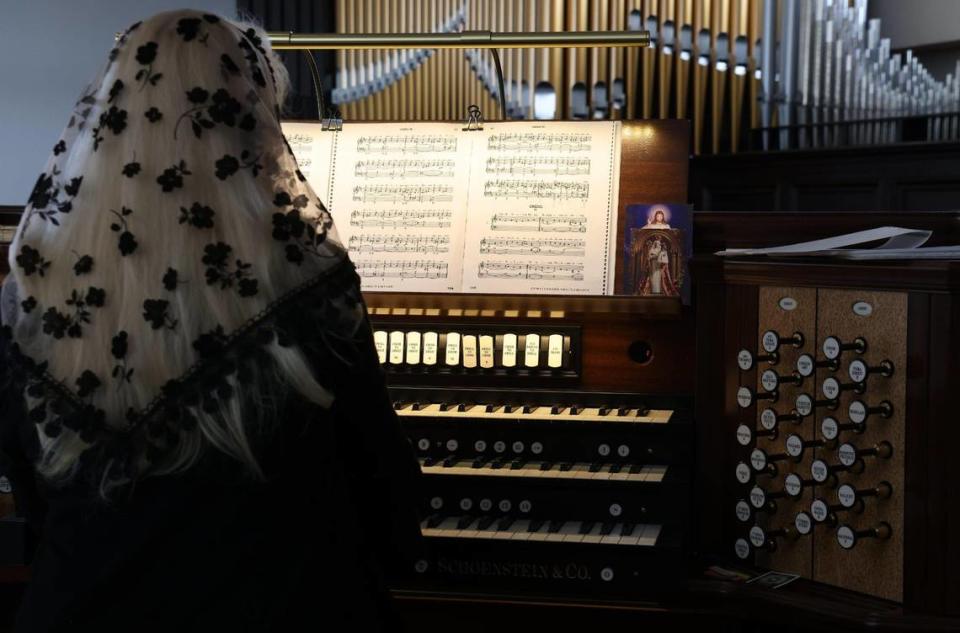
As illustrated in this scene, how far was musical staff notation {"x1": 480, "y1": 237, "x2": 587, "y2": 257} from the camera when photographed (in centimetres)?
297

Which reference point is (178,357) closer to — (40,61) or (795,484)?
(795,484)

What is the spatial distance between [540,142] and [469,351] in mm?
638

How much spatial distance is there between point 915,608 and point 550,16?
13.7ft

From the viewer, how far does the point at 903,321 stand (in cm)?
228

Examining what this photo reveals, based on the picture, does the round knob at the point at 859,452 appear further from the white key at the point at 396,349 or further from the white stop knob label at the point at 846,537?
the white key at the point at 396,349

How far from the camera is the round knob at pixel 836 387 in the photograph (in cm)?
235

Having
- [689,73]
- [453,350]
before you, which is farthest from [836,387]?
[689,73]

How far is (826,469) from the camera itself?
2.42 m

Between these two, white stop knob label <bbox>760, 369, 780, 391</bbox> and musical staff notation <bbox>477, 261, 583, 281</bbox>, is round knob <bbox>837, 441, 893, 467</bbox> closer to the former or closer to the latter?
white stop knob label <bbox>760, 369, 780, 391</bbox>

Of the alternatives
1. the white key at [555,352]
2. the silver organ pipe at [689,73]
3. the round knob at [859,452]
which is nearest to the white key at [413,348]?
the white key at [555,352]

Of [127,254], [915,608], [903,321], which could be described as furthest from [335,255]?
[915,608]

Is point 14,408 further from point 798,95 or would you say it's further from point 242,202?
point 798,95

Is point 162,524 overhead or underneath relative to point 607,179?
underneath

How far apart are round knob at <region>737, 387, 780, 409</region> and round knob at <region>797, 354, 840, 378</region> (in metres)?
0.10
